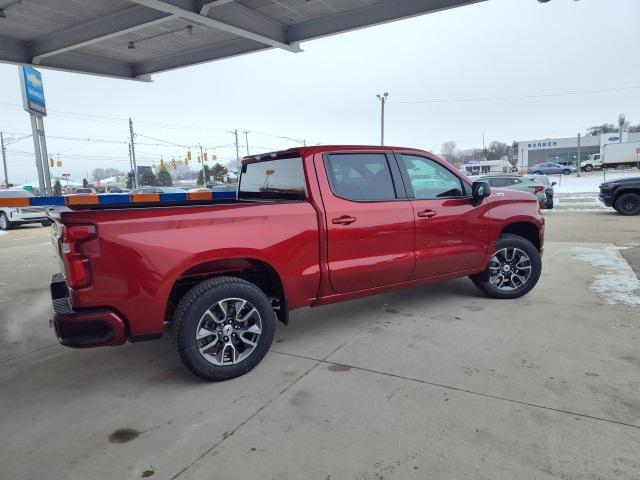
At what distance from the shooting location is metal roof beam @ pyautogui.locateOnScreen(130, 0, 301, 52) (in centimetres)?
696

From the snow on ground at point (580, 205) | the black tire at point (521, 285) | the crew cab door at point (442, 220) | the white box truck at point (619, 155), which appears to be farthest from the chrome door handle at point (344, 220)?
the white box truck at point (619, 155)

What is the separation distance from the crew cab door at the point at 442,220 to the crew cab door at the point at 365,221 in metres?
0.13

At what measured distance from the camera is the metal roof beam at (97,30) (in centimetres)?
756

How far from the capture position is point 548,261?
24.1 feet

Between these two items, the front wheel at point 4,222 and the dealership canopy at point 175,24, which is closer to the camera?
the dealership canopy at point 175,24

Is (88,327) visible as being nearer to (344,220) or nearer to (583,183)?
(344,220)

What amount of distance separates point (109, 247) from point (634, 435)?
3.39 metres

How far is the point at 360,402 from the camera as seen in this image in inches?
118

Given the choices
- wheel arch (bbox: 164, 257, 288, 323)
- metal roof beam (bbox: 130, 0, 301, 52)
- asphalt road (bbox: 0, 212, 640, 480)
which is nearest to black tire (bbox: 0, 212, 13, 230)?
metal roof beam (bbox: 130, 0, 301, 52)

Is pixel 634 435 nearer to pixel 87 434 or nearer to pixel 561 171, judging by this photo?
pixel 87 434

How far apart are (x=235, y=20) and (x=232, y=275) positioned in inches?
233

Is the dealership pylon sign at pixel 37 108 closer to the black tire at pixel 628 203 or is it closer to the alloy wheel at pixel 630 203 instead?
the black tire at pixel 628 203

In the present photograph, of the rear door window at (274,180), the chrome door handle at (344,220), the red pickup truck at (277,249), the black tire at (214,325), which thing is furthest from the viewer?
the rear door window at (274,180)

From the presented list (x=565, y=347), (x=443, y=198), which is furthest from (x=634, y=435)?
(x=443, y=198)
